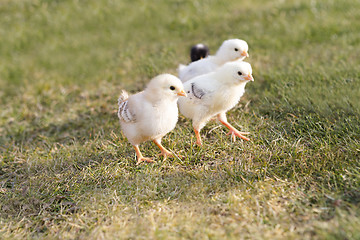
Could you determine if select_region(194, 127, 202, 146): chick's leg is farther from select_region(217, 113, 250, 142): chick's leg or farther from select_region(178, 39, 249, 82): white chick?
select_region(178, 39, 249, 82): white chick

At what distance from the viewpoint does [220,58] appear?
17.0ft

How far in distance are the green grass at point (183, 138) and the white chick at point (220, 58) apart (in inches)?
27.1

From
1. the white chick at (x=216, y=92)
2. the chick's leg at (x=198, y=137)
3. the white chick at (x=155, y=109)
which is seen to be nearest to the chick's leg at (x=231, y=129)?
the white chick at (x=216, y=92)

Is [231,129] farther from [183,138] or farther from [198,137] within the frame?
[183,138]

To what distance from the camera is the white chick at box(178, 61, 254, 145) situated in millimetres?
4343

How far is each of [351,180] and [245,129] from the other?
1522 millimetres

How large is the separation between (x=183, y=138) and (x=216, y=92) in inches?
30.4

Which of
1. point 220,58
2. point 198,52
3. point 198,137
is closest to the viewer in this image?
point 198,137

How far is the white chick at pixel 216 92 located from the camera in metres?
4.34

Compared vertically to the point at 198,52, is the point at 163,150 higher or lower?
lower

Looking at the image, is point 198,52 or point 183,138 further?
point 198,52

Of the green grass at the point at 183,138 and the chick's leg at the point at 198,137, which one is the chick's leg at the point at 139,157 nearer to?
the green grass at the point at 183,138

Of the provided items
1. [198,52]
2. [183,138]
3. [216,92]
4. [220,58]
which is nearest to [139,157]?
[183,138]

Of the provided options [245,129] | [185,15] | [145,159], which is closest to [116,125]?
[145,159]
